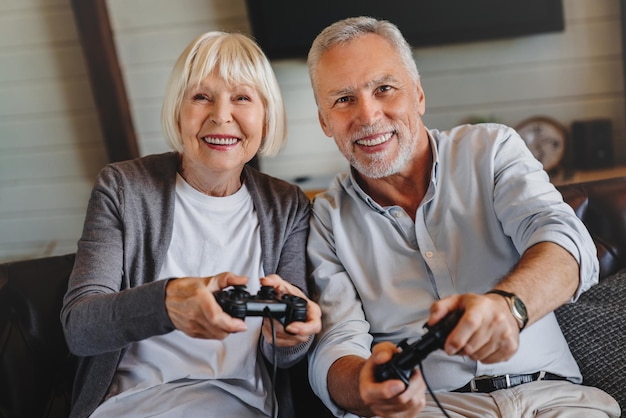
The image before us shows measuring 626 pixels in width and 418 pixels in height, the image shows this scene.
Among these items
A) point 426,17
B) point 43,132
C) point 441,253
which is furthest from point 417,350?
point 43,132

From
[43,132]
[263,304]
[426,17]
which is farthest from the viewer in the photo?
[43,132]

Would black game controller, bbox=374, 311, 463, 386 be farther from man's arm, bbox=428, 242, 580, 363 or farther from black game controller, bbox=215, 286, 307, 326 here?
black game controller, bbox=215, 286, 307, 326

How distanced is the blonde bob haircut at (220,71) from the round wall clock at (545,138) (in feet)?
6.18

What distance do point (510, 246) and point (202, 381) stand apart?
0.68 m

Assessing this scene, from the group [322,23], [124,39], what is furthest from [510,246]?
[124,39]

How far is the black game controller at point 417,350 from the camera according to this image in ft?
2.84

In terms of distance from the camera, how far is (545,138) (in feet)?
9.68

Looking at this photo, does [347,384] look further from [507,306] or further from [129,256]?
[129,256]

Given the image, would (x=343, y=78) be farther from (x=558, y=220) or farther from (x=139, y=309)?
(x=139, y=309)

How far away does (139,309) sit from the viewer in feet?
3.45

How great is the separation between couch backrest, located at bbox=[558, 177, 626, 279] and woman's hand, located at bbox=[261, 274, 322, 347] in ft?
2.43

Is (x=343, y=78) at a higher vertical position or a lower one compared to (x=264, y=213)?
higher

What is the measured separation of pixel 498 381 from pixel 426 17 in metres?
2.04

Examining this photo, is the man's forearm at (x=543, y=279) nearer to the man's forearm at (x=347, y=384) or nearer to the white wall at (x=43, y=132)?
the man's forearm at (x=347, y=384)
